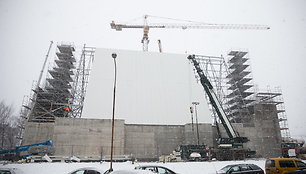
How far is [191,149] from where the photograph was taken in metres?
26.8

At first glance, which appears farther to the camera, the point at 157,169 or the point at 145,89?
the point at 145,89

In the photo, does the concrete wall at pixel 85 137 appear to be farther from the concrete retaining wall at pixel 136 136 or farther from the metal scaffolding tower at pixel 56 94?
the metal scaffolding tower at pixel 56 94

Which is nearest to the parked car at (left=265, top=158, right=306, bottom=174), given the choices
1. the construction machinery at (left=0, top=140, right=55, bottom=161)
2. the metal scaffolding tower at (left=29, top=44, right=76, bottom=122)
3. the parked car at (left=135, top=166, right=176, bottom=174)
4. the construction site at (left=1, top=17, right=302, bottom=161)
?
the parked car at (left=135, top=166, right=176, bottom=174)

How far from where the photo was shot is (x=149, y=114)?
1403 inches

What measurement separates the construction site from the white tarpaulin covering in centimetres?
17

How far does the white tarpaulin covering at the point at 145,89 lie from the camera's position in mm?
35031

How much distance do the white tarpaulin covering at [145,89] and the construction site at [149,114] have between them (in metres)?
0.17

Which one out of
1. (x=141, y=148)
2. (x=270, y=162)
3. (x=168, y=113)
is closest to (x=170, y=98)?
(x=168, y=113)

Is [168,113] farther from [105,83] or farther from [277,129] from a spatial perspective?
[277,129]

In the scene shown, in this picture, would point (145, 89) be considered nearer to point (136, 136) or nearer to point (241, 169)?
point (136, 136)

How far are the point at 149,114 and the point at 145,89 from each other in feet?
16.9

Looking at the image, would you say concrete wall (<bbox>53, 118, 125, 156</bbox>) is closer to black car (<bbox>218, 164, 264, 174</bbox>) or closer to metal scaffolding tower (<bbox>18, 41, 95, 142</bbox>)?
metal scaffolding tower (<bbox>18, 41, 95, 142</bbox>)

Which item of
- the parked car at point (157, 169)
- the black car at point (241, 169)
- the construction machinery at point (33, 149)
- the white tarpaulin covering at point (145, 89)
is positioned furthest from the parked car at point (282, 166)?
the construction machinery at point (33, 149)

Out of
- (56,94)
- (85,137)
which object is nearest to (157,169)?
(85,137)
